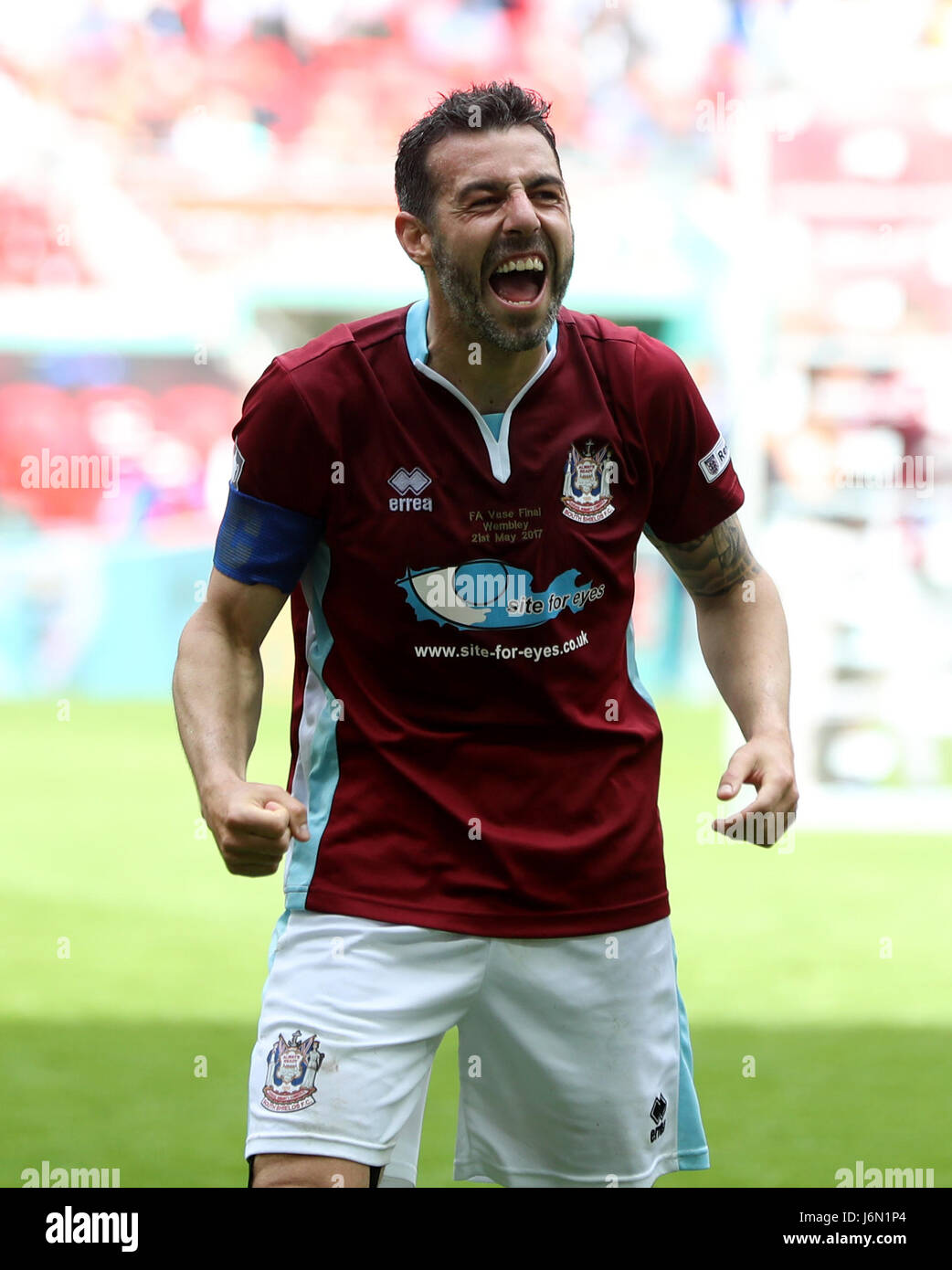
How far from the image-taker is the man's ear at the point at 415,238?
2.76 metres

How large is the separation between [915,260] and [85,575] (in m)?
8.87

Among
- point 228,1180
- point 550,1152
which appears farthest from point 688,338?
point 550,1152

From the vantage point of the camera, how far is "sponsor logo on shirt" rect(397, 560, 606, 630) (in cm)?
259

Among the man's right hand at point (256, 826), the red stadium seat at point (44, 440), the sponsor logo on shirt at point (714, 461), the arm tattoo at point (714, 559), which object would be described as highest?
the red stadium seat at point (44, 440)

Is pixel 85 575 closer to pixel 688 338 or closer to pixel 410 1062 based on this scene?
pixel 688 338

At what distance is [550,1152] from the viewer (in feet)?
8.91

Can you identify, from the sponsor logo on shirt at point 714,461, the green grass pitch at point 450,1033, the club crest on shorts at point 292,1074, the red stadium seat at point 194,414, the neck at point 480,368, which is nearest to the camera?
the club crest on shorts at point 292,1074

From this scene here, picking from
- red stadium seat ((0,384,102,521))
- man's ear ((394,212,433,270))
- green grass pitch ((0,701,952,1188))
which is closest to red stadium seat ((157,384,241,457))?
red stadium seat ((0,384,102,521))

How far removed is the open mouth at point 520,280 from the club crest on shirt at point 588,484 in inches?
9.8

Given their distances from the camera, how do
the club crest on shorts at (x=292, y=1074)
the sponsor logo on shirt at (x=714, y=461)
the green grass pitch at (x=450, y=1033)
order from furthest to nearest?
the green grass pitch at (x=450, y=1033), the sponsor logo on shirt at (x=714, y=461), the club crest on shorts at (x=292, y=1074)

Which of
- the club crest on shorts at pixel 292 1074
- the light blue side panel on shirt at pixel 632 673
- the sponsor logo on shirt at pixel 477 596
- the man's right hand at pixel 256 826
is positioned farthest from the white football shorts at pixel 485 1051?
the sponsor logo on shirt at pixel 477 596

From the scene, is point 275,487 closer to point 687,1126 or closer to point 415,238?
point 415,238

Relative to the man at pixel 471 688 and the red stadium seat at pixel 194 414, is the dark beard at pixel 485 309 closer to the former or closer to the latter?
the man at pixel 471 688

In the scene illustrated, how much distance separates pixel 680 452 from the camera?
276cm
